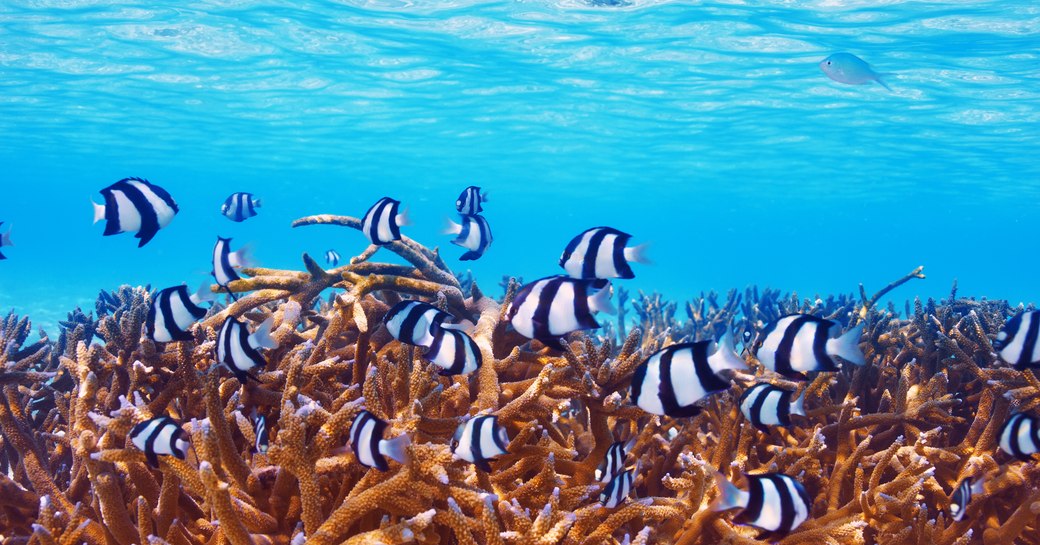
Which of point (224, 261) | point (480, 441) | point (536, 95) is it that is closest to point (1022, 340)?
point (480, 441)

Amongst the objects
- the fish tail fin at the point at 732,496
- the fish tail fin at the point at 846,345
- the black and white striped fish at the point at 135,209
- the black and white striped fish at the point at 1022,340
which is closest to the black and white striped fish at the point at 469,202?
the black and white striped fish at the point at 135,209

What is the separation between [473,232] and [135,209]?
2349mm

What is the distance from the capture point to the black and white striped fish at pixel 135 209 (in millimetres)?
3533

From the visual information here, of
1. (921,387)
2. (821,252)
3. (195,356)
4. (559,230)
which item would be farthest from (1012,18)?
(821,252)

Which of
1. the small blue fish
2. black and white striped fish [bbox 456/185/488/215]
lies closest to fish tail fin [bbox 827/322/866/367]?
black and white striped fish [bbox 456/185/488/215]

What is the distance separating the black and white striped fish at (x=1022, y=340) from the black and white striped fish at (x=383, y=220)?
3552mm

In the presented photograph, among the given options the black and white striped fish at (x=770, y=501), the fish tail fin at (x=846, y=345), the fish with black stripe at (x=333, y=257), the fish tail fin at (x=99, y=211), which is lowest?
the fish with black stripe at (x=333, y=257)

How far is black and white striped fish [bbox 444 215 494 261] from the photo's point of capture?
5086mm

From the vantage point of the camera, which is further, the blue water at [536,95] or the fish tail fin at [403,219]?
the blue water at [536,95]

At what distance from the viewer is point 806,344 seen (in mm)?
2883

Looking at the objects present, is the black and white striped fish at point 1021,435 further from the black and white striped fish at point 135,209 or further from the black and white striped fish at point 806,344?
the black and white striped fish at point 135,209

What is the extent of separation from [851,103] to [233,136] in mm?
33762

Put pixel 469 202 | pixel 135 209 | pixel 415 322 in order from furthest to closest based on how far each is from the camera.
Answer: pixel 469 202 < pixel 135 209 < pixel 415 322

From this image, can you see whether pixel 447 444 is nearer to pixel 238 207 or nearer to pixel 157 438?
pixel 157 438
